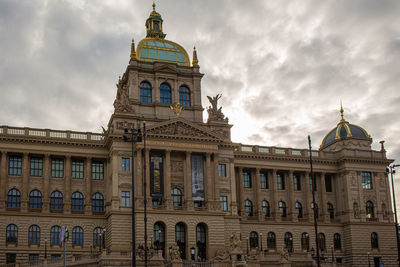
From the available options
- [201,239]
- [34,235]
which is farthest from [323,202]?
[34,235]

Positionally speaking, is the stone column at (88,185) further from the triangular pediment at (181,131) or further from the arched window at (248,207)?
the arched window at (248,207)

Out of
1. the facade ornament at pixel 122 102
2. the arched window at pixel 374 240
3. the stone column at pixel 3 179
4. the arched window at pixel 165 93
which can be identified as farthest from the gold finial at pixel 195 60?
the arched window at pixel 374 240

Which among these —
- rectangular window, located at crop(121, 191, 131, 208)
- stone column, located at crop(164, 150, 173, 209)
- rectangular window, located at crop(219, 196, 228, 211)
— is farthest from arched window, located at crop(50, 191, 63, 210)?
rectangular window, located at crop(219, 196, 228, 211)

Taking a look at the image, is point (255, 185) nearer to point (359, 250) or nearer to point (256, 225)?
point (256, 225)

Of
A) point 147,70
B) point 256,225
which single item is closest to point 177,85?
point 147,70

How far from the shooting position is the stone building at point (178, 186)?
250ft

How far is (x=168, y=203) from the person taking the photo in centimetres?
7706

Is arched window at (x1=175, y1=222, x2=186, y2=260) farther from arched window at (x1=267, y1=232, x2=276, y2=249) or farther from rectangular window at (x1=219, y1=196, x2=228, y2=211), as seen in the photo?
arched window at (x1=267, y1=232, x2=276, y2=249)

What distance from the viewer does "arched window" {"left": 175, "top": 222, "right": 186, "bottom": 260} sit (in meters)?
77.6

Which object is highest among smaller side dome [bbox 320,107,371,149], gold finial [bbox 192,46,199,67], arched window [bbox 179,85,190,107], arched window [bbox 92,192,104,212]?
gold finial [bbox 192,46,199,67]

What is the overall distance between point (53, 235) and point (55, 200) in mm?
5221

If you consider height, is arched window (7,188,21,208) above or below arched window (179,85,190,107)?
below

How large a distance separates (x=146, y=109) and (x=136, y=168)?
1095 cm

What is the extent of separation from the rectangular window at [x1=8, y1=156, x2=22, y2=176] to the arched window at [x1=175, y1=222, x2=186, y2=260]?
23498mm
